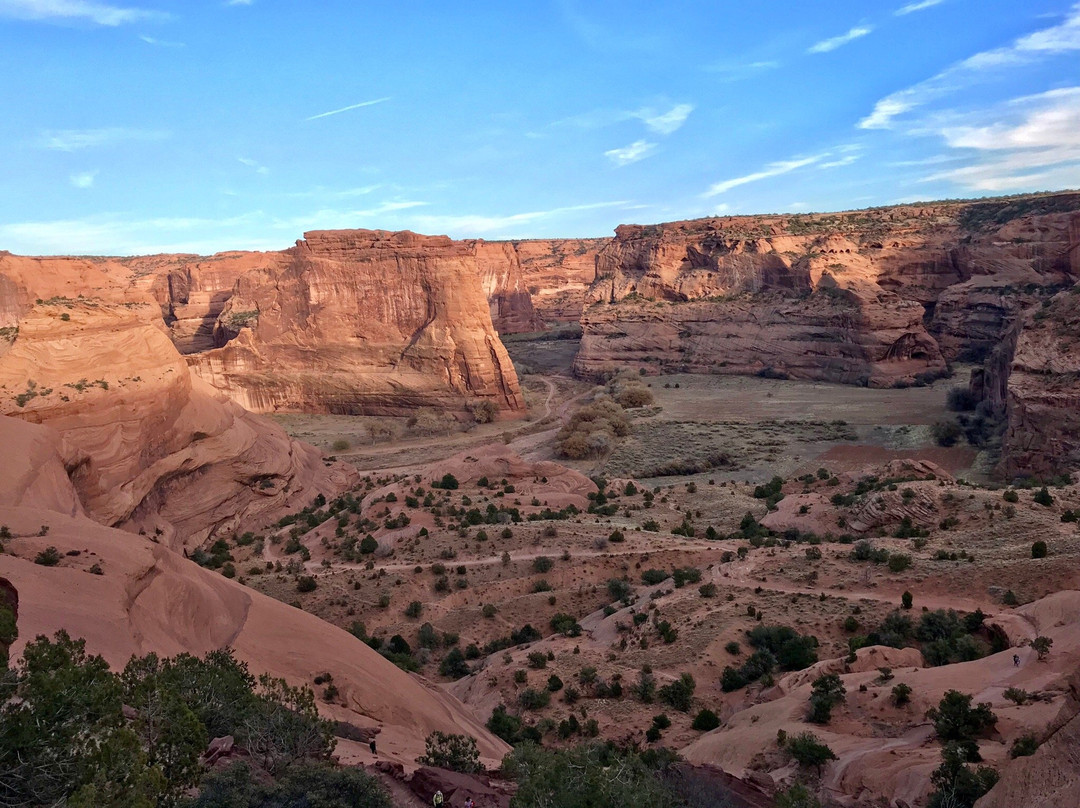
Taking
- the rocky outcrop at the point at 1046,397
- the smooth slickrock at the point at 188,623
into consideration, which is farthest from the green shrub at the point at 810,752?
the rocky outcrop at the point at 1046,397

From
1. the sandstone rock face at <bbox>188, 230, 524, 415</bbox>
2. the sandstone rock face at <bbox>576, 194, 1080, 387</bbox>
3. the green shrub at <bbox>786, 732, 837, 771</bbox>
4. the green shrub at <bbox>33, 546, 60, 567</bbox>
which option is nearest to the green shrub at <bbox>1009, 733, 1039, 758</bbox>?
the green shrub at <bbox>786, 732, 837, 771</bbox>

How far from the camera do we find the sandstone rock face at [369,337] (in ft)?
161

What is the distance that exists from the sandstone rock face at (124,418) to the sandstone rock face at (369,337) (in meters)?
19.0

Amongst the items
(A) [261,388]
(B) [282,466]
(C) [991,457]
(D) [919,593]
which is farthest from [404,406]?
(D) [919,593]

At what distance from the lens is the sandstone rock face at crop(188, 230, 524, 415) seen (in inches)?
1927

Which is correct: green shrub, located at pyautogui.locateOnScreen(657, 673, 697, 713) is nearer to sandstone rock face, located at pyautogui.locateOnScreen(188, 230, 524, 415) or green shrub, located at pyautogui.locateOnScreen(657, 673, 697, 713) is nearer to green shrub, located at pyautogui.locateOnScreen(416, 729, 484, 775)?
green shrub, located at pyautogui.locateOnScreen(416, 729, 484, 775)

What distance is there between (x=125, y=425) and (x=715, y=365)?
49706 mm

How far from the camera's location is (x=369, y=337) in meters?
50.1

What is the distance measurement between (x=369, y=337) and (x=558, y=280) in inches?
2695

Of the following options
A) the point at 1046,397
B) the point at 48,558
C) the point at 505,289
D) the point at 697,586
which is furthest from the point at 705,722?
the point at 505,289

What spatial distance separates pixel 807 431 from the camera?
141 ft

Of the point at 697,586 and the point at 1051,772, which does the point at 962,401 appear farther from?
the point at 1051,772

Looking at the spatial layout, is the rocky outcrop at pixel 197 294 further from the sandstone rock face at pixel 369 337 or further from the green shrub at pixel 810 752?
the green shrub at pixel 810 752

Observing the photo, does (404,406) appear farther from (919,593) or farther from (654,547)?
(919,593)
